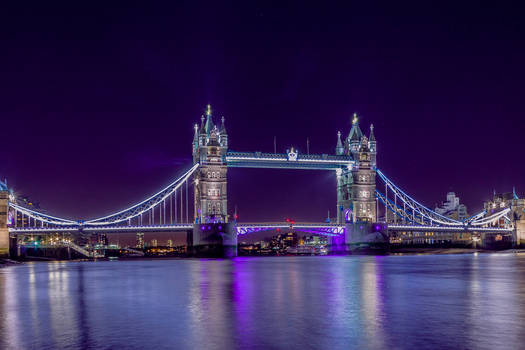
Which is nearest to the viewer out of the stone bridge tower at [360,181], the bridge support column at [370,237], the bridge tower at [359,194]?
the bridge support column at [370,237]

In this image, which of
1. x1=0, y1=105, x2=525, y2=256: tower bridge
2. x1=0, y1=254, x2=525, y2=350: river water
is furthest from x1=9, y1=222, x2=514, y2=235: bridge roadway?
x1=0, y1=254, x2=525, y2=350: river water

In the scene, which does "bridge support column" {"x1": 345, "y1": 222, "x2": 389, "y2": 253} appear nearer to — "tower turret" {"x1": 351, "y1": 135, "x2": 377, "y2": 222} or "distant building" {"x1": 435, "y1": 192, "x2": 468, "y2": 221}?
Answer: "tower turret" {"x1": 351, "y1": 135, "x2": 377, "y2": 222}

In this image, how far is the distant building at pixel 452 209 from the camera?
14659 centimetres

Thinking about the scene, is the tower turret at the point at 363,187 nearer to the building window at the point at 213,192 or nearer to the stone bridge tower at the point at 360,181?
the stone bridge tower at the point at 360,181

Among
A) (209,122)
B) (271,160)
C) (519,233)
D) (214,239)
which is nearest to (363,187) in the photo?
(271,160)

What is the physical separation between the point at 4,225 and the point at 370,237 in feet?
162

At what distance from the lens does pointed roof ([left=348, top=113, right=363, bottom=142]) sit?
296 ft

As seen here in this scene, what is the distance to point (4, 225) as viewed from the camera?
69.5m

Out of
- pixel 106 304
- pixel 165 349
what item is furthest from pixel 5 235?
pixel 165 349

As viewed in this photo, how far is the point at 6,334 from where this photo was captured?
591 inches

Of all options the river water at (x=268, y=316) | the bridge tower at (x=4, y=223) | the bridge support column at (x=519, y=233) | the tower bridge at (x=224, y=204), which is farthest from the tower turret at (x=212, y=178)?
the bridge support column at (x=519, y=233)

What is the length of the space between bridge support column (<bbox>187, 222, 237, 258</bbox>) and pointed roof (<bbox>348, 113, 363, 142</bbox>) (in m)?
27.0

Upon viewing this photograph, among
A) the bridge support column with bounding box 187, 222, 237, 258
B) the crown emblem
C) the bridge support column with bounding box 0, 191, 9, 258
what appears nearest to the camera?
the bridge support column with bounding box 0, 191, 9, 258

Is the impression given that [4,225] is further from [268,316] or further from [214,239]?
[268,316]
